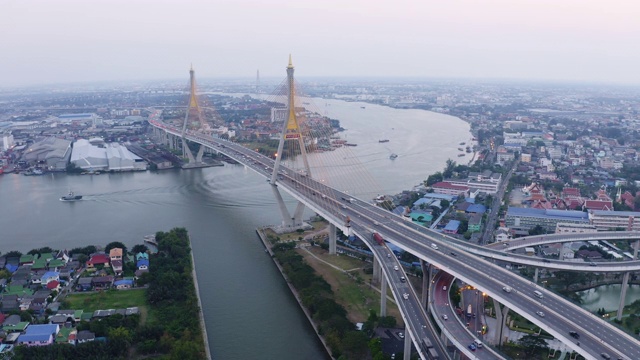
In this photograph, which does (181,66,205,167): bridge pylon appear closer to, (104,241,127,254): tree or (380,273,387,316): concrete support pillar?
(104,241,127,254): tree

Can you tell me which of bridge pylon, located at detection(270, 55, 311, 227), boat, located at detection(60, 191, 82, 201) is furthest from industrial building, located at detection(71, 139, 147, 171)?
bridge pylon, located at detection(270, 55, 311, 227)

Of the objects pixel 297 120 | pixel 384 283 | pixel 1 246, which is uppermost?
pixel 297 120

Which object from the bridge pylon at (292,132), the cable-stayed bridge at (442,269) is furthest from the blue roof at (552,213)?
the bridge pylon at (292,132)

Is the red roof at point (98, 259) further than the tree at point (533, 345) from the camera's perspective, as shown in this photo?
Yes

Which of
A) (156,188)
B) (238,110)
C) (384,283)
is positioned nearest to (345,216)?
(384,283)

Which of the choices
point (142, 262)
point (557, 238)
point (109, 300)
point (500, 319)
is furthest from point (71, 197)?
point (557, 238)

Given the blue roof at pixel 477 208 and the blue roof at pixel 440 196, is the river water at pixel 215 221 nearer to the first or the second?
the blue roof at pixel 440 196

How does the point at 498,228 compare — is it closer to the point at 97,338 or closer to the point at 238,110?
the point at 97,338
